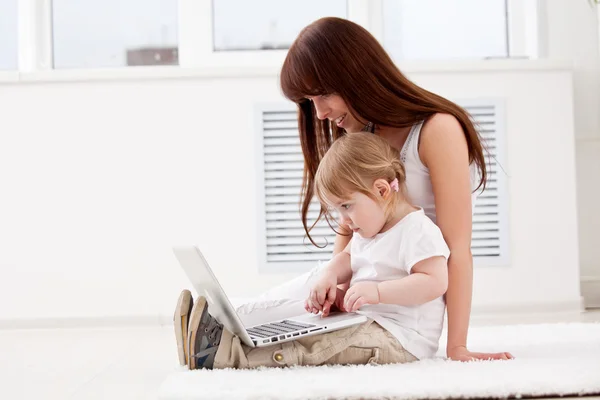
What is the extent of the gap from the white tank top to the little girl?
54 mm

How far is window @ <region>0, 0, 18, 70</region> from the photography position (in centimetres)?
280

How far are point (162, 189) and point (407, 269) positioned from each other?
133 centimetres

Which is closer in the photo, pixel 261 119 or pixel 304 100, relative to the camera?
pixel 304 100

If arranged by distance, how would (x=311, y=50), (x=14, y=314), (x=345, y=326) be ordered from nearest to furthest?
1. (x=345, y=326)
2. (x=311, y=50)
3. (x=14, y=314)

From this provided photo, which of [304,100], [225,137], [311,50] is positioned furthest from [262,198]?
[311,50]

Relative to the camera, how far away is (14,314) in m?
2.47

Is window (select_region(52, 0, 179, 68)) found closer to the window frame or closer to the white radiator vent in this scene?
the window frame

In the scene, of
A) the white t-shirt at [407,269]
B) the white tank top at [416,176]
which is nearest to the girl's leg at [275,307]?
the white t-shirt at [407,269]

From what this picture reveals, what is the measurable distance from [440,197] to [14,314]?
1.63m

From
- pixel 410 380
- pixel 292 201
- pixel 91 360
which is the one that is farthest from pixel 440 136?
pixel 292 201

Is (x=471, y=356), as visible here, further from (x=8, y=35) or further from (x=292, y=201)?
(x=8, y=35)

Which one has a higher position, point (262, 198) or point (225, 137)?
point (225, 137)

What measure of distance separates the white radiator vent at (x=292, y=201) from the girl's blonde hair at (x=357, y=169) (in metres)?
1.13

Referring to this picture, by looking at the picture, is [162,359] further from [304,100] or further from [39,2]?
[39,2]
